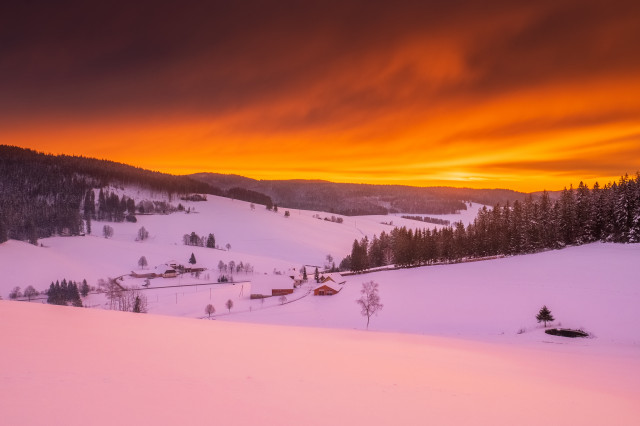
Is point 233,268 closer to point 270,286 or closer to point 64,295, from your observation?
point 270,286

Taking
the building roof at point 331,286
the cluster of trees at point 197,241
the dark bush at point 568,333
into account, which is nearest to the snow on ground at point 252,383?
the dark bush at point 568,333

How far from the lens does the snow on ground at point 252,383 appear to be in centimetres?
724

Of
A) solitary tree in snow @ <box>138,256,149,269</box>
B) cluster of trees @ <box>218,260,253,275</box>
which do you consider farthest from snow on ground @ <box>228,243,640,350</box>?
solitary tree in snow @ <box>138,256,149,269</box>

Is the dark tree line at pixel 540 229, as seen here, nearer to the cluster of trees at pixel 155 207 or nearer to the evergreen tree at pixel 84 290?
the evergreen tree at pixel 84 290

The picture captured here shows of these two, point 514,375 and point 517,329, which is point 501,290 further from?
point 514,375

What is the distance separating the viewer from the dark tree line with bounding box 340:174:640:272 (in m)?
58.2

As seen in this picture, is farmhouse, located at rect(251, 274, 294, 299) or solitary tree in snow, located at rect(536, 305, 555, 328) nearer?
solitary tree in snow, located at rect(536, 305, 555, 328)

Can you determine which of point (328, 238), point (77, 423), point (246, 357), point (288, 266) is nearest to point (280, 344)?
point (246, 357)

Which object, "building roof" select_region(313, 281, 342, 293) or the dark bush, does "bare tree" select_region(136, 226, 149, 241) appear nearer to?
"building roof" select_region(313, 281, 342, 293)

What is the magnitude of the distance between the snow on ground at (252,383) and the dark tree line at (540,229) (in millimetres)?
56673

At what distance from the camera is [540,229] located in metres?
66.1

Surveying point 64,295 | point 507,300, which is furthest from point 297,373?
point 64,295

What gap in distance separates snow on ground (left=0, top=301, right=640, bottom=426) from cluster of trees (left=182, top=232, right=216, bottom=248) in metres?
129

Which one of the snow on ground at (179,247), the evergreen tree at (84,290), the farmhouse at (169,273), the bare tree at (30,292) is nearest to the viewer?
the bare tree at (30,292)
